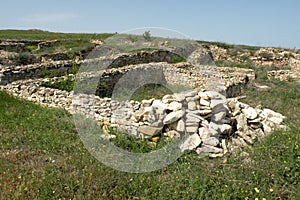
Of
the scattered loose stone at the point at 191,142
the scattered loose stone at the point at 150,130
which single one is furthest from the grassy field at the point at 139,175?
the scattered loose stone at the point at 150,130

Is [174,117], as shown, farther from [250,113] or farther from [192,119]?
[250,113]

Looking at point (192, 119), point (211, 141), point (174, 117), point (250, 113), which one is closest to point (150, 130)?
point (174, 117)

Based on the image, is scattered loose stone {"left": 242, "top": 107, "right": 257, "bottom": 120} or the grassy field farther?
scattered loose stone {"left": 242, "top": 107, "right": 257, "bottom": 120}

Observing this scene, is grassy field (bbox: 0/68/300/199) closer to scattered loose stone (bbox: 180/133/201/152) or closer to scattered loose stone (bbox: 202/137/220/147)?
scattered loose stone (bbox: 180/133/201/152)

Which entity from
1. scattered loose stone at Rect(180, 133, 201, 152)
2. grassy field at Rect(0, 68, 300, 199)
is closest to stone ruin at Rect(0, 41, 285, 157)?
scattered loose stone at Rect(180, 133, 201, 152)

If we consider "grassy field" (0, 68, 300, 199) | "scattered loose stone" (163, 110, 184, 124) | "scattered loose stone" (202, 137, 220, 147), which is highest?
"scattered loose stone" (163, 110, 184, 124)

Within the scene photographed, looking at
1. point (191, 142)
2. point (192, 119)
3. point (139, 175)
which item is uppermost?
point (192, 119)

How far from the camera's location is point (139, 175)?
486 centimetres

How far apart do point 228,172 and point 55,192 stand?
2501 millimetres

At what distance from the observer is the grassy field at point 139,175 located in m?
4.27

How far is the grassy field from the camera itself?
4.27m

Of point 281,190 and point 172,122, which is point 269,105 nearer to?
point 172,122

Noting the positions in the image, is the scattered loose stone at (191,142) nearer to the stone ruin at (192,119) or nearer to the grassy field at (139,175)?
the stone ruin at (192,119)

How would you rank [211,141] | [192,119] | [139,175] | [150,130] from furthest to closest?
[150,130], [192,119], [211,141], [139,175]
